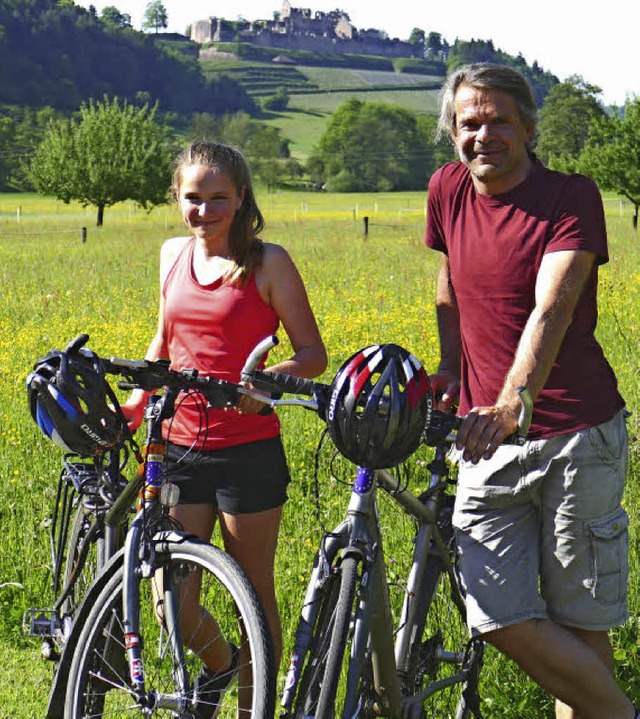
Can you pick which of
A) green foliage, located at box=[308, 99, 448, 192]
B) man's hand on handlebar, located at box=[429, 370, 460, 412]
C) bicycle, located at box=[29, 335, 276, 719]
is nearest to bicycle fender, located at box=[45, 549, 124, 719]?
bicycle, located at box=[29, 335, 276, 719]

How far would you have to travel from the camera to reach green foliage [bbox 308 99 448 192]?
347 feet

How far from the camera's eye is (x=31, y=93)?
16875 cm

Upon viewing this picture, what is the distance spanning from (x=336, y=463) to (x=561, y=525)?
147 inches

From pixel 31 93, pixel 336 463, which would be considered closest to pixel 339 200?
pixel 336 463

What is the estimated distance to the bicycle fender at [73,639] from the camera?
3205mm

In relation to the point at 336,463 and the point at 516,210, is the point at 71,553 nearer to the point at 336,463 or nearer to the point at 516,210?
the point at 516,210

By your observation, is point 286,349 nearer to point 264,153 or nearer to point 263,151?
point 264,153

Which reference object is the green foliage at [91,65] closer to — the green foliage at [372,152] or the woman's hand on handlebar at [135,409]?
the green foliage at [372,152]

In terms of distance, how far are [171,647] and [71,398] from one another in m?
0.71

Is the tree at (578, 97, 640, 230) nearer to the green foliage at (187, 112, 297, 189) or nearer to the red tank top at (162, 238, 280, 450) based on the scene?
the green foliage at (187, 112, 297, 189)

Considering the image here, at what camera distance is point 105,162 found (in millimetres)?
52812

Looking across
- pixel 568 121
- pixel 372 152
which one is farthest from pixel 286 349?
pixel 372 152

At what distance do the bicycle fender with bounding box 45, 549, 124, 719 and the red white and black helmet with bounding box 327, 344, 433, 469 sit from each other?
0.84 metres

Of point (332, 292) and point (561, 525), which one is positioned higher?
point (561, 525)
